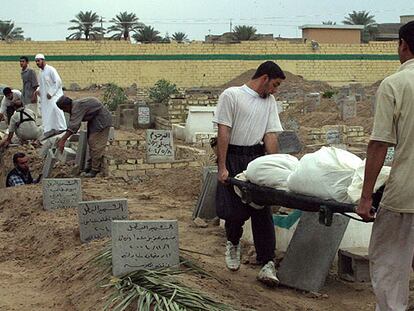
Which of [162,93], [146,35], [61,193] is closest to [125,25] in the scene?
[146,35]

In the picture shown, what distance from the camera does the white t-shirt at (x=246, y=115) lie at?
5074 millimetres

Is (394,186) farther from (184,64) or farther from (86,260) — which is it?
(184,64)

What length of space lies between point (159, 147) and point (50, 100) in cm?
301

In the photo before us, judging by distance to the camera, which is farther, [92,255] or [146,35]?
[146,35]

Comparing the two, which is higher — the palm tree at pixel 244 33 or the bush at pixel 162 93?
the palm tree at pixel 244 33

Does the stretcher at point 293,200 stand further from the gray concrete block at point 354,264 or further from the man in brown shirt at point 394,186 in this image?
the gray concrete block at point 354,264

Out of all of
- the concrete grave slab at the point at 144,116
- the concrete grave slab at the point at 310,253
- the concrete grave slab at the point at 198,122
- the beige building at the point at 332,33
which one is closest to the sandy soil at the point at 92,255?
the concrete grave slab at the point at 310,253

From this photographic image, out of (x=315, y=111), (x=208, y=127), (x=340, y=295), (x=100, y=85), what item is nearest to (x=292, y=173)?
(x=340, y=295)

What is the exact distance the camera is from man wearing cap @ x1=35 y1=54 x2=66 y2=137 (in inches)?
475

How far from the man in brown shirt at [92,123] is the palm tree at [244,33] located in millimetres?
40344

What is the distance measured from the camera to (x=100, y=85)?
35.9 m

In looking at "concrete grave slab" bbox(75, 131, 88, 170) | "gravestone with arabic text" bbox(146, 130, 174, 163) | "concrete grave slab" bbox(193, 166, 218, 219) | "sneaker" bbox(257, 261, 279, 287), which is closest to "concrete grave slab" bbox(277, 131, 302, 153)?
"gravestone with arabic text" bbox(146, 130, 174, 163)

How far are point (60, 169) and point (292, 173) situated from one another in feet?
22.8

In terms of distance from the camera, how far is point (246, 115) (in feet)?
16.8
